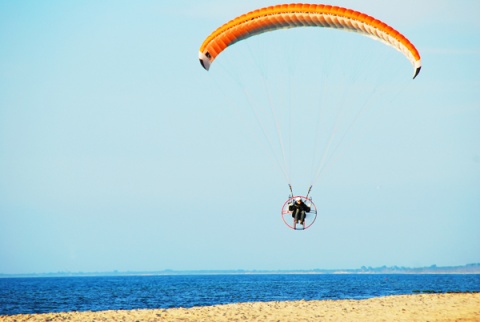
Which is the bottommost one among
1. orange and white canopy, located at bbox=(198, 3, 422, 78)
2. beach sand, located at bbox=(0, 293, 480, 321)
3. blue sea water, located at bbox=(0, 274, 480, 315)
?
beach sand, located at bbox=(0, 293, 480, 321)

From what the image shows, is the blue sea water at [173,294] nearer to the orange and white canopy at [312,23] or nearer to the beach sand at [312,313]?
the beach sand at [312,313]

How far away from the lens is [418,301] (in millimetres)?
29516

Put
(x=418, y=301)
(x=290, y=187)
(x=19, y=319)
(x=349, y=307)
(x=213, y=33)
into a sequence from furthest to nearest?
(x=418, y=301) < (x=349, y=307) < (x=19, y=319) < (x=213, y=33) < (x=290, y=187)

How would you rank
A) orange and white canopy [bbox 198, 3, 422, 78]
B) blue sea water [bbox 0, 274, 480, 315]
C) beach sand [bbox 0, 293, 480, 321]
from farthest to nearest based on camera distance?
blue sea water [bbox 0, 274, 480, 315] < beach sand [bbox 0, 293, 480, 321] < orange and white canopy [bbox 198, 3, 422, 78]

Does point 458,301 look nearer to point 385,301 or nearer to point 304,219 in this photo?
point 385,301

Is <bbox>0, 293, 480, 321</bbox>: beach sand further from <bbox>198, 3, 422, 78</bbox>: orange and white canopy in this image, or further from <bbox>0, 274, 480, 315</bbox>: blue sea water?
<bbox>0, 274, 480, 315</bbox>: blue sea water

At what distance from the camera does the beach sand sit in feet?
76.6

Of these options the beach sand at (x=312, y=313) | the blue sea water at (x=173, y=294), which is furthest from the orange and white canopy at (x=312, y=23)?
the blue sea water at (x=173, y=294)

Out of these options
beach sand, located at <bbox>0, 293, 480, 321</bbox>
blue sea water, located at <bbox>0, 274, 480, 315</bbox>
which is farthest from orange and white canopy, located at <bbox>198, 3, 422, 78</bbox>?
blue sea water, located at <bbox>0, 274, 480, 315</bbox>

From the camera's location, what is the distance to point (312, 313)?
25078 millimetres

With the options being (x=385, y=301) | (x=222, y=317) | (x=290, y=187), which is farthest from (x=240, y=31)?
(x=385, y=301)

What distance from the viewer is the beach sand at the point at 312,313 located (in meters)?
23.4

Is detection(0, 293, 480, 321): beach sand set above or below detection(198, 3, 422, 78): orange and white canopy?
below

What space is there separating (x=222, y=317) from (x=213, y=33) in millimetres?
11335
